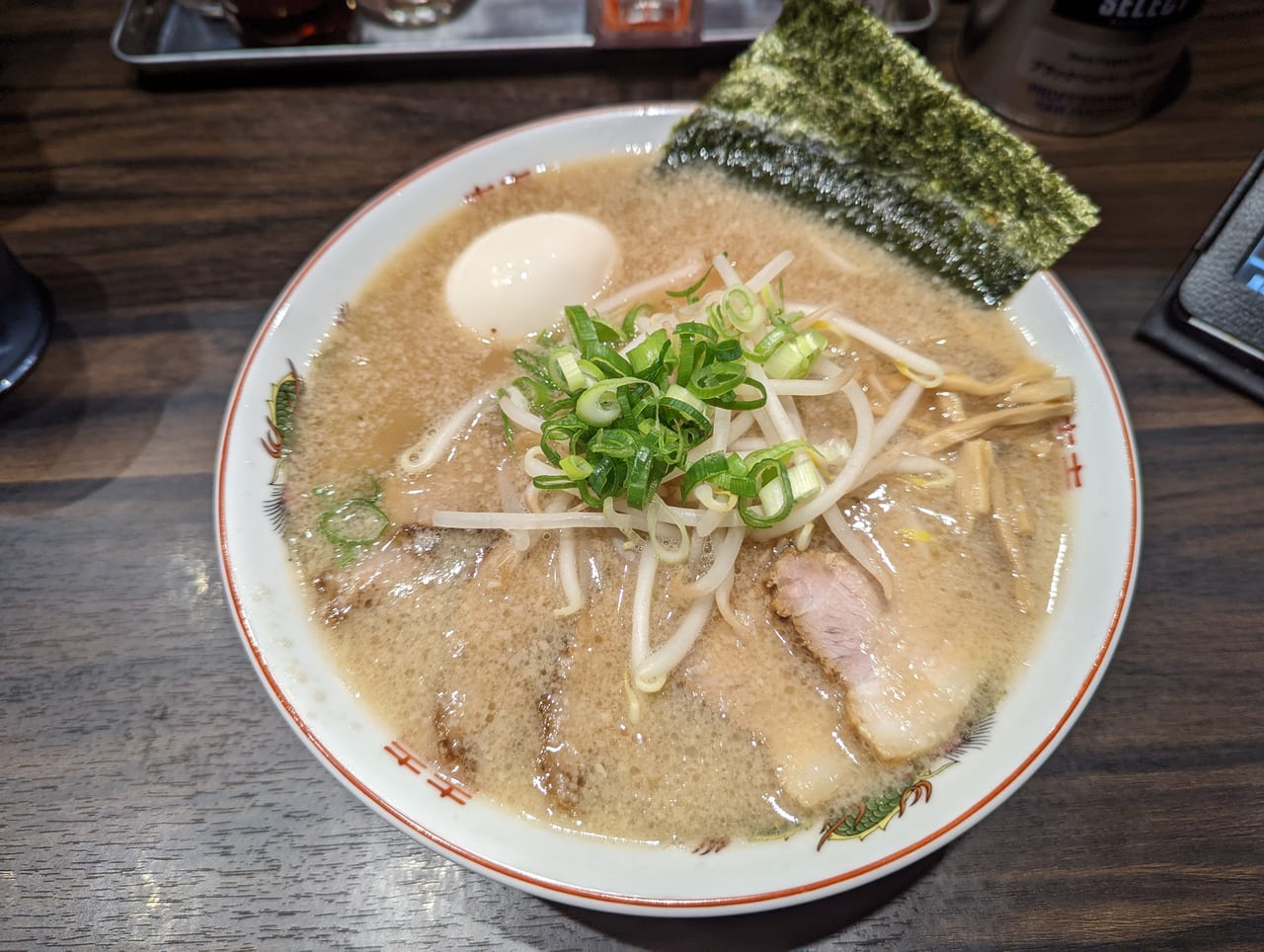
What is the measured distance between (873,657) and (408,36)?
2.33 meters

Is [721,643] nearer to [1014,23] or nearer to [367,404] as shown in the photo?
[367,404]

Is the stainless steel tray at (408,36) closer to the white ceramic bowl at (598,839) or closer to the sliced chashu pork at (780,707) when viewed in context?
the white ceramic bowl at (598,839)

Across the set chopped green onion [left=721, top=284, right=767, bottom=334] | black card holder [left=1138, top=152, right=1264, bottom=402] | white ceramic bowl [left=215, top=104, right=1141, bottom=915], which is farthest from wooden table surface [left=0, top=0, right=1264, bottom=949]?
chopped green onion [left=721, top=284, right=767, bottom=334]

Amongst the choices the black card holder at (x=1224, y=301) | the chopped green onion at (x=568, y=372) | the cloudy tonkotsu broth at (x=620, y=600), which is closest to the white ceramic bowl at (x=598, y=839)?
the cloudy tonkotsu broth at (x=620, y=600)

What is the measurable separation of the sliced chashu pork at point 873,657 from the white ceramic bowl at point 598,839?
0.07 m

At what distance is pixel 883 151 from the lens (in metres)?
1.83

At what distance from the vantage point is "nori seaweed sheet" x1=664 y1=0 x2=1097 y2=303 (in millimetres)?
1676

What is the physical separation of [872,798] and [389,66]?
2.43 m

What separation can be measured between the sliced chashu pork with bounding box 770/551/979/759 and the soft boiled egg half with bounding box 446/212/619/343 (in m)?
0.81

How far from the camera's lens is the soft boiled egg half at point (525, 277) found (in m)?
1.77

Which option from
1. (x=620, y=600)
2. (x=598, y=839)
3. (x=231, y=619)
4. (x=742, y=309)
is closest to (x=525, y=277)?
(x=742, y=309)

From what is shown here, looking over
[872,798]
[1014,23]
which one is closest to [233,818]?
[872,798]

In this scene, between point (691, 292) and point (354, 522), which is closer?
point (354, 522)

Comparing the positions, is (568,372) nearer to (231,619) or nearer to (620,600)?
(620,600)
